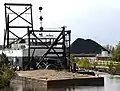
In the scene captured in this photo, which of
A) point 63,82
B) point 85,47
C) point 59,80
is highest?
point 85,47

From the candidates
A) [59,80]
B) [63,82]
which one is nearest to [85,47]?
[63,82]

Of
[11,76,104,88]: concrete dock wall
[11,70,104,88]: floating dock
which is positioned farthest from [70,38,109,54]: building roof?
[11,76,104,88]: concrete dock wall

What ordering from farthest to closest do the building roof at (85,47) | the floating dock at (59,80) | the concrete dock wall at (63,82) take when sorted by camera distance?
the building roof at (85,47) → the floating dock at (59,80) → the concrete dock wall at (63,82)

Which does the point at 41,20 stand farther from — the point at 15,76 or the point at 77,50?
the point at 77,50

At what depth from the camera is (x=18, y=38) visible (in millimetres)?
45844

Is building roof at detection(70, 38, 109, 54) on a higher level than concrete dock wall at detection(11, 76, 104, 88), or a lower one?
higher

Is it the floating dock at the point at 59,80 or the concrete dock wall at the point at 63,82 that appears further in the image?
the floating dock at the point at 59,80

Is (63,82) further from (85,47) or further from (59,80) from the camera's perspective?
(85,47)

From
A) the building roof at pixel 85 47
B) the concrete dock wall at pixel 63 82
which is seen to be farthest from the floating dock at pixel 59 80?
the building roof at pixel 85 47

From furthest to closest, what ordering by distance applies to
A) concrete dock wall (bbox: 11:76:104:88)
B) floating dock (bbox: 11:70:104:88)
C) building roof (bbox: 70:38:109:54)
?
building roof (bbox: 70:38:109:54) → floating dock (bbox: 11:70:104:88) → concrete dock wall (bbox: 11:76:104:88)

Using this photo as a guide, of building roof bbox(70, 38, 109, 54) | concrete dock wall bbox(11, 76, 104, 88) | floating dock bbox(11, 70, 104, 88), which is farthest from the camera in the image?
building roof bbox(70, 38, 109, 54)

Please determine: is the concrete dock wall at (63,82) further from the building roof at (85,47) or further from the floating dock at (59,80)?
the building roof at (85,47)

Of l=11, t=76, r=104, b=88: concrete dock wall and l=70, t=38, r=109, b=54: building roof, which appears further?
l=70, t=38, r=109, b=54: building roof

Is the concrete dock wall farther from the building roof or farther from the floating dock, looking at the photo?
the building roof
